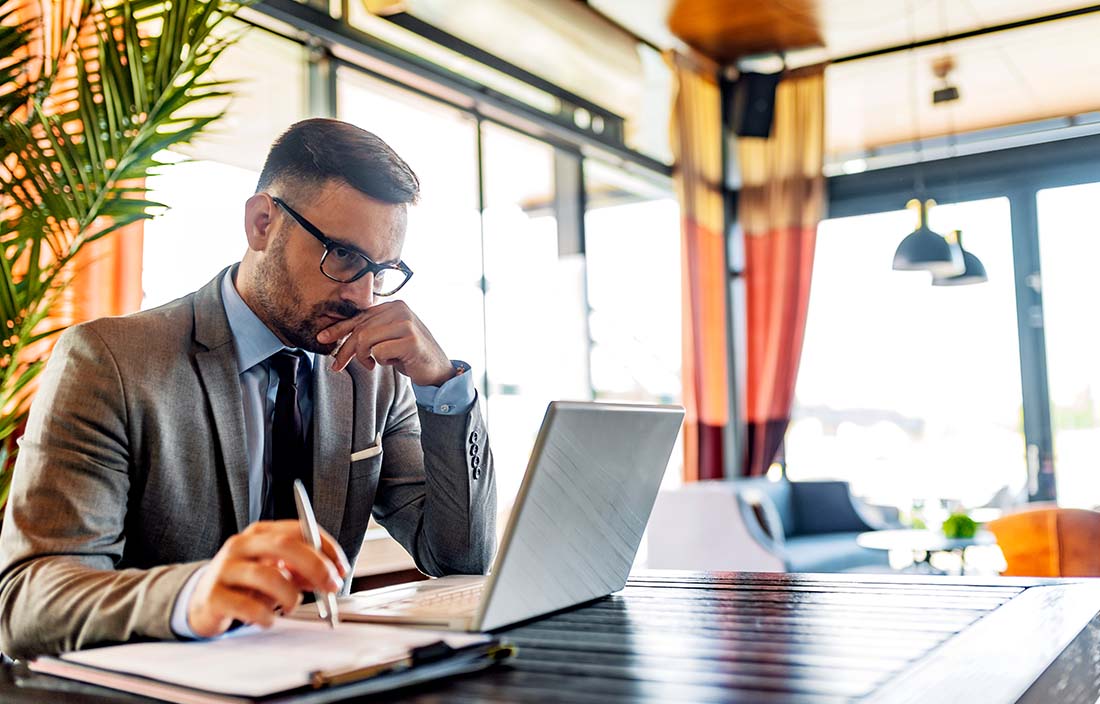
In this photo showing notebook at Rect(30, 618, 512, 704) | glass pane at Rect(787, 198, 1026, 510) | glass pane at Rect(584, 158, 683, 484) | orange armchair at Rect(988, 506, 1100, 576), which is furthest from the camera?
glass pane at Rect(787, 198, 1026, 510)

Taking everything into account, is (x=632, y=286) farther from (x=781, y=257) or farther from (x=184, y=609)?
(x=184, y=609)

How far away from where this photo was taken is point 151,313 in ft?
5.11

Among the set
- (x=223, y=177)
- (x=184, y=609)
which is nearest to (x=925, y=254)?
(x=223, y=177)

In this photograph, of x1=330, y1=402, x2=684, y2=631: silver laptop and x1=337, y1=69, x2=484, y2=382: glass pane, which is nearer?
x1=330, y1=402, x2=684, y2=631: silver laptop

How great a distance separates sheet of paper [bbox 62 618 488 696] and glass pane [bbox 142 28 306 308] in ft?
7.62

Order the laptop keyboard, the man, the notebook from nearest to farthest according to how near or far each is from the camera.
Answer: the notebook
the laptop keyboard
the man

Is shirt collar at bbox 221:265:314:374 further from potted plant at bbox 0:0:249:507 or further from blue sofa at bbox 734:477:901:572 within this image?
blue sofa at bbox 734:477:901:572

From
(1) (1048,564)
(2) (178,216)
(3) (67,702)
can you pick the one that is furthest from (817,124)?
(3) (67,702)

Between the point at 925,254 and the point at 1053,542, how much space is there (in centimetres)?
196

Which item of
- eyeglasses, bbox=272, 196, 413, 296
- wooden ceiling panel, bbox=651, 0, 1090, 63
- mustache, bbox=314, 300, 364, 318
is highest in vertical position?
wooden ceiling panel, bbox=651, 0, 1090, 63

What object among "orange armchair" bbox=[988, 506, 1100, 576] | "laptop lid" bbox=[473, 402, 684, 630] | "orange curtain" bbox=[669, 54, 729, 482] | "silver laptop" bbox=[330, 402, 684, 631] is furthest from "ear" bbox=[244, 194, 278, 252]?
"orange curtain" bbox=[669, 54, 729, 482]

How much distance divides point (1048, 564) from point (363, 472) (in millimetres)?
2440

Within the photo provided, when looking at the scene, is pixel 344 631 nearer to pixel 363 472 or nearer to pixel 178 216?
pixel 363 472

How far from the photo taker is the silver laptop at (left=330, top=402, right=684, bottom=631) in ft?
3.50
